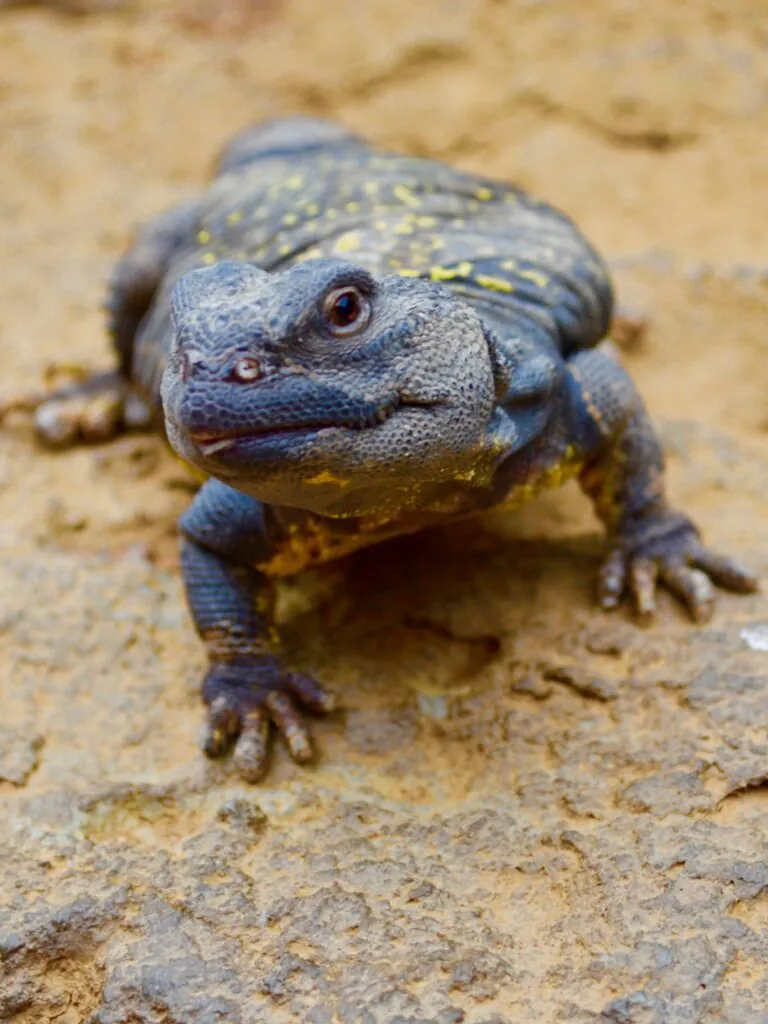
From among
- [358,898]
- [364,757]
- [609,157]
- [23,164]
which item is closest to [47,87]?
[23,164]

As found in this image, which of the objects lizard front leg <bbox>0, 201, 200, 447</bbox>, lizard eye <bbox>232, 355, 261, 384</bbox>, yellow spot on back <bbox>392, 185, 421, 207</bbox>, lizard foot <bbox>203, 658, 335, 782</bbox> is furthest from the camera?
lizard front leg <bbox>0, 201, 200, 447</bbox>

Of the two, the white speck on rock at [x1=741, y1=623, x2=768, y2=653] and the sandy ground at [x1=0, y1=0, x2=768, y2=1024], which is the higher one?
the white speck on rock at [x1=741, y1=623, x2=768, y2=653]

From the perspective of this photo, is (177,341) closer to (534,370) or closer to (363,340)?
(363,340)

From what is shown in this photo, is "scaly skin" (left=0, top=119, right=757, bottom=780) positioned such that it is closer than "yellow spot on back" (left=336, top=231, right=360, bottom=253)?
Yes

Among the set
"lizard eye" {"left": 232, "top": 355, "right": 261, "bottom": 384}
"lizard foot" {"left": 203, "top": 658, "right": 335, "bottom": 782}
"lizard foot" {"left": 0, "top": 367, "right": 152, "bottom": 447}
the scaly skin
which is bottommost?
"lizard foot" {"left": 0, "top": 367, "right": 152, "bottom": 447}

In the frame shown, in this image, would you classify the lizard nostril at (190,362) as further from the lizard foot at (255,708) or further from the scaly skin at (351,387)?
the lizard foot at (255,708)

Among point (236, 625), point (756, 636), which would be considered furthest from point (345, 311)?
point (756, 636)

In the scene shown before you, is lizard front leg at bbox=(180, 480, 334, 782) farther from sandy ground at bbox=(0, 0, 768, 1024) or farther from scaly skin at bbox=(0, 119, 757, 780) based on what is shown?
sandy ground at bbox=(0, 0, 768, 1024)

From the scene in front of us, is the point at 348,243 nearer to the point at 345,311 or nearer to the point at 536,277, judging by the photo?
the point at 536,277

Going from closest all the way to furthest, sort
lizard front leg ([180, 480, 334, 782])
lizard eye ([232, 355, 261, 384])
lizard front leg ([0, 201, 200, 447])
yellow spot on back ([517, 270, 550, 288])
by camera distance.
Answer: lizard eye ([232, 355, 261, 384]) < lizard front leg ([180, 480, 334, 782]) < yellow spot on back ([517, 270, 550, 288]) < lizard front leg ([0, 201, 200, 447])

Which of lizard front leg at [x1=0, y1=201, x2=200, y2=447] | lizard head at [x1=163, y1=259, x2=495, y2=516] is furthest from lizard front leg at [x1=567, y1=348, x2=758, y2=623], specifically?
lizard front leg at [x1=0, y1=201, x2=200, y2=447]
